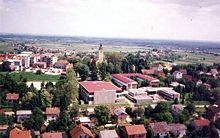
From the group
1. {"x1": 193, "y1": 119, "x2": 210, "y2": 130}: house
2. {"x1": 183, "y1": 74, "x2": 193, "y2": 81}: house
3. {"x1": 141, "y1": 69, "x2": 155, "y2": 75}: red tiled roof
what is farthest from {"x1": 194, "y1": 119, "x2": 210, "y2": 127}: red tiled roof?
{"x1": 141, "y1": 69, "x2": 155, "y2": 75}: red tiled roof

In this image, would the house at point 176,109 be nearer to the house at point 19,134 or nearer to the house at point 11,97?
the house at point 19,134

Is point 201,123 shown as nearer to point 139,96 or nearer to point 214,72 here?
point 139,96

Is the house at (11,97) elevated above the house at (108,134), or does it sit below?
above

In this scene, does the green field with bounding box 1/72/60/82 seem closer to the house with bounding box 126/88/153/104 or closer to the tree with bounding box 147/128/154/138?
the house with bounding box 126/88/153/104

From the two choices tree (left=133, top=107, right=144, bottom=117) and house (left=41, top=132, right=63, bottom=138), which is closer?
house (left=41, top=132, right=63, bottom=138)

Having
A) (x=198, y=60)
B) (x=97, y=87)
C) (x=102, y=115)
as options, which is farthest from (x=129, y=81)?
(x=198, y=60)

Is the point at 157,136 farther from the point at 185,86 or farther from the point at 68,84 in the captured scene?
the point at 185,86

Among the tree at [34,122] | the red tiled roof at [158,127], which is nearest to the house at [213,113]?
the red tiled roof at [158,127]
